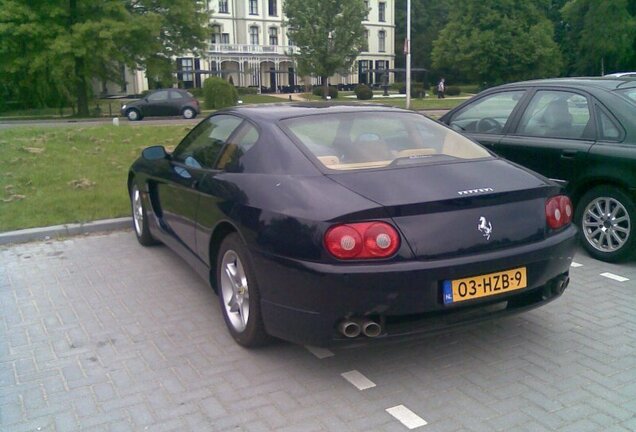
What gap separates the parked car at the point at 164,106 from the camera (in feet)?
102

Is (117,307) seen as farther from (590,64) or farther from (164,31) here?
(590,64)

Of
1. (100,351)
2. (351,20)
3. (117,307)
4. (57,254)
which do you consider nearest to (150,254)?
(57,254)

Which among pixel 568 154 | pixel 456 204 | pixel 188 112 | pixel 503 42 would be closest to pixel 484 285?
pixel 456 204

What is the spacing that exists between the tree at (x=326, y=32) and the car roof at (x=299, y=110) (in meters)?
45.3

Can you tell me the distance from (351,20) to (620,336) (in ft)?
160

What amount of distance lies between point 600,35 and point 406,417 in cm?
5370

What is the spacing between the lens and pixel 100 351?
4.13 metres

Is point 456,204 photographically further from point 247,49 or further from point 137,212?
point 247,49

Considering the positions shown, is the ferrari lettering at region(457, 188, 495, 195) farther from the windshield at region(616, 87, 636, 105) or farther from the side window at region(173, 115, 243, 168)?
the windshield at region(616, 87, 636, 105)

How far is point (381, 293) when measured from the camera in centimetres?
330

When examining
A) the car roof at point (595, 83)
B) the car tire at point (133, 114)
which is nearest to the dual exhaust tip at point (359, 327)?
the car roof at point (595, 83)

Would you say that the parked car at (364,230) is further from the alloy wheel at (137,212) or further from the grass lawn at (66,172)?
the grass lawn at (66,172)

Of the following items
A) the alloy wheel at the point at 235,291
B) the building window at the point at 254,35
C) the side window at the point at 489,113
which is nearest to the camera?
the alloy wheel at the point at 235,291

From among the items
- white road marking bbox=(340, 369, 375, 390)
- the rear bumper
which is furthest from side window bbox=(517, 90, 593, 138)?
white road marking bbox=(340, 369, 375, 390)
